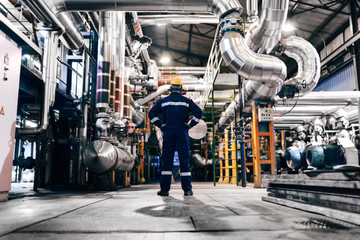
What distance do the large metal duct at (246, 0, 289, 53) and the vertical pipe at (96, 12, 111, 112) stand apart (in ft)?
10.6

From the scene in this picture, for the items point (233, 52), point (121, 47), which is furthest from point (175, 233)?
point (121, 47)

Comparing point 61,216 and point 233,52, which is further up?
point 233,52

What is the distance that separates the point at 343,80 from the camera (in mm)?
11727

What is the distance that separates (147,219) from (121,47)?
5.80 metres

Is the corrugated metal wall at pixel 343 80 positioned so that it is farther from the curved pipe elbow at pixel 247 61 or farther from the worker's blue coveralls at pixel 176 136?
the worker's blue coveralls at pixel 176 136

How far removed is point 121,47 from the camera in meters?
7.15

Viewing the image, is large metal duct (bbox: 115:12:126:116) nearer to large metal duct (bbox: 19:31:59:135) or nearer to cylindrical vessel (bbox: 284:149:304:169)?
large metal duct (bbox: 19:31:59:135)

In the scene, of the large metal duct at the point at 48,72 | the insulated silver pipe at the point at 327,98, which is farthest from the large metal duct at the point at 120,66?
the insulated silver pipe at the point at 327,98

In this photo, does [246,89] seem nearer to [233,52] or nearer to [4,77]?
[233,52]

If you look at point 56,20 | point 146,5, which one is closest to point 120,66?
point 56,20

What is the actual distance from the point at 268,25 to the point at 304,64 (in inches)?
91.3

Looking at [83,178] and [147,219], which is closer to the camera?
[147,219]

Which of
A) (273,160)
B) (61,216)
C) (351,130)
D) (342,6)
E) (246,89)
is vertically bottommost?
(61,216)

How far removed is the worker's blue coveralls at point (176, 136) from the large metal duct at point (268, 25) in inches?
85.6
